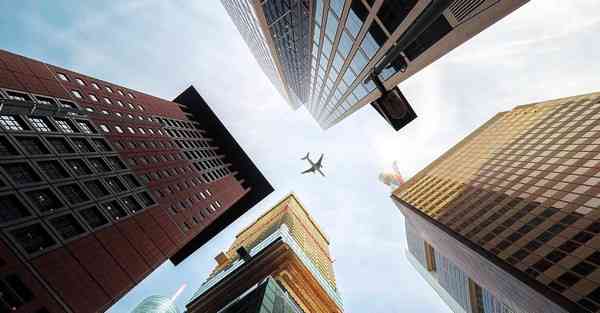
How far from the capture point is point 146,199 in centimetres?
4156

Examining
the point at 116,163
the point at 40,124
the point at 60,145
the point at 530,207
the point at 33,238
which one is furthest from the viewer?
the point at 530,207

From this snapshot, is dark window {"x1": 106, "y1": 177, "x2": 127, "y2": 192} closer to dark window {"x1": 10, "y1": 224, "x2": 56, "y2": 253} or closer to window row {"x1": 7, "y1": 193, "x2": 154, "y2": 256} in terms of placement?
window row {"x1": 7, "y1": 193, "x2": 154, "y2": 256}

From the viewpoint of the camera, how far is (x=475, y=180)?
72.6 meters

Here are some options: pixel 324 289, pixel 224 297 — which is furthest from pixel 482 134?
pixel 224 297

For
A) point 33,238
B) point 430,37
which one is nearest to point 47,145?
point 33,238

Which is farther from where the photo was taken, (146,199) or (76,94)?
(146,199)

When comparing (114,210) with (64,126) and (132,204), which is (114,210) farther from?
(64,126)

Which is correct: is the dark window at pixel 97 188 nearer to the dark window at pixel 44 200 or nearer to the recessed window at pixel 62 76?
the dark window at pixel 44 200

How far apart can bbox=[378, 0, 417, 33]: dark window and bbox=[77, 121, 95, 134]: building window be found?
3360 centimetres

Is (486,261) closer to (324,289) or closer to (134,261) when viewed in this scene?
(324,289)

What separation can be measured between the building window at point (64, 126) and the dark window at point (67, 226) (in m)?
10.1

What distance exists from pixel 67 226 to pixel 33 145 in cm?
781

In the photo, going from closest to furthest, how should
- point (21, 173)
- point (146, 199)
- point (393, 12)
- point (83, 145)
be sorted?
point (393, 12) < point (21, 173) < point (83, 145) < point (146, 199)

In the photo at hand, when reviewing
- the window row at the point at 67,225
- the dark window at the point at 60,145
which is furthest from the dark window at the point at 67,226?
the dark window at the point at 60,145
